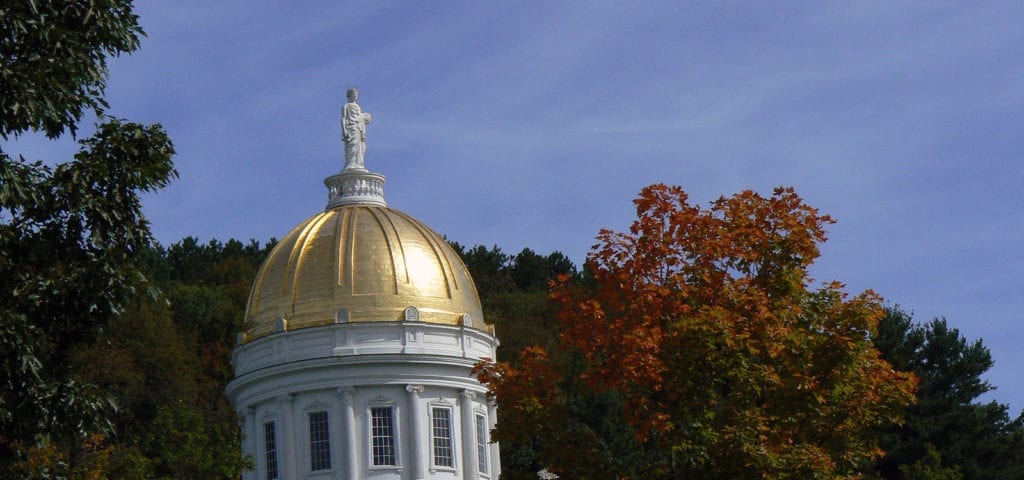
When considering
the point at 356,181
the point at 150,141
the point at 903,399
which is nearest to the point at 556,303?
the point at 903,399

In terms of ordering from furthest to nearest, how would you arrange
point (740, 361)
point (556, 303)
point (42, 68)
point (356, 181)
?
point (356, 181), point (556, 303), point (740, 361), point (42, 68)

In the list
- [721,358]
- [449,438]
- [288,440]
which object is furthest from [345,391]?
[721,358]

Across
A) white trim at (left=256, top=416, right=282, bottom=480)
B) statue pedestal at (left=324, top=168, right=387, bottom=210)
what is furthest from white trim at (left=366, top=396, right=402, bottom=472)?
statue pedestal at (left=324, top=168, right=387, bottom=210)

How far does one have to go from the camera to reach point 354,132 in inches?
3216

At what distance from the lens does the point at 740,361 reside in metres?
30.7

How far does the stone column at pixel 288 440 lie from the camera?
73.1 metres

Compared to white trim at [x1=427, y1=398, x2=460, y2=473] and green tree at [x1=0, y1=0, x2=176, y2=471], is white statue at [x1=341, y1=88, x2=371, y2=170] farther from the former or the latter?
green tree at [x1=0, y1=0, x2=176, y2=471]

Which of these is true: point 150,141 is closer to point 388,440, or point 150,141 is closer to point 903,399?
point 903,399

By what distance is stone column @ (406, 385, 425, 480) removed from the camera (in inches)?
2852

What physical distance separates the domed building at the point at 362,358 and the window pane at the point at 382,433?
4 centimetres

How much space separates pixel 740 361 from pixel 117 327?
205 ft

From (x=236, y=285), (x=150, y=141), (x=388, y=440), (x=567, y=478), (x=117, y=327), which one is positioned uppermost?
(x=236, y=285)

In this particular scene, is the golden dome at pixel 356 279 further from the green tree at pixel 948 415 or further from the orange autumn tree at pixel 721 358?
the orange autumn tree at pixel 721 358

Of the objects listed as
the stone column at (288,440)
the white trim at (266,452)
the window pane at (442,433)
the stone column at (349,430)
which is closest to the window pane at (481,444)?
the window pane at (442,433)
